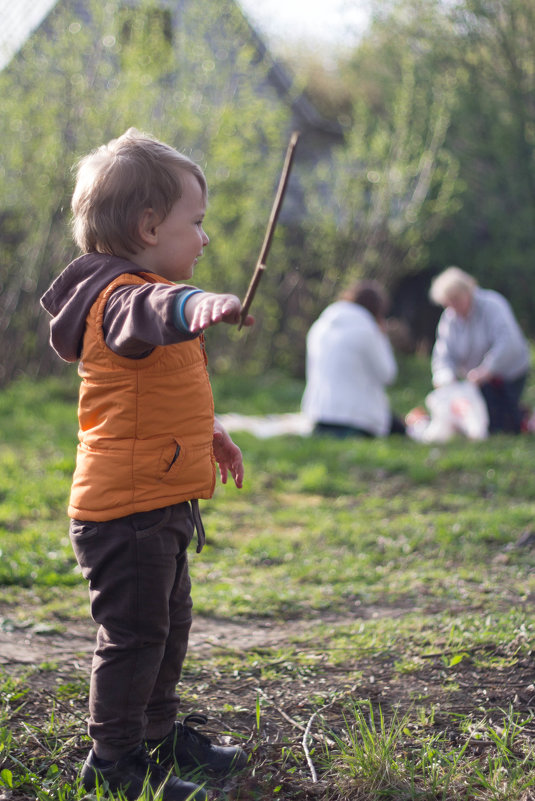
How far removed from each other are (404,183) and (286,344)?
3183 mm

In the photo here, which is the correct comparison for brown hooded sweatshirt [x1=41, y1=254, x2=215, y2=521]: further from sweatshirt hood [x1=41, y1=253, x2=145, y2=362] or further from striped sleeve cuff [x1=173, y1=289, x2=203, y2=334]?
striped sleeve cuff [x1=173, y1=289, x2=203, y2=334]

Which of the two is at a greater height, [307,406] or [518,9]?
[518,9]

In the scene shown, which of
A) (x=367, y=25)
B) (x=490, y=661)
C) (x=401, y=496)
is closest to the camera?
(x=490, y=661)

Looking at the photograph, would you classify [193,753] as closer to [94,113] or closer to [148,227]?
[148,227]

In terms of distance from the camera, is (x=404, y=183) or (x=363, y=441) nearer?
(x=363, y=441)

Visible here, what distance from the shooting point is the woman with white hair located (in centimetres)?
828

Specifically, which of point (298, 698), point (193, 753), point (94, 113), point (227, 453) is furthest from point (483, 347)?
point (193, 753)

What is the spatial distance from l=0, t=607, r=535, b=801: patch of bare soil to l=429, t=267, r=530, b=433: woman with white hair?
5.69 meters

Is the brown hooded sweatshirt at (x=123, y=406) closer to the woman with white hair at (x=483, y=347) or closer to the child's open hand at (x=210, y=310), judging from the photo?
the child's open hand at (x=210, y=310)

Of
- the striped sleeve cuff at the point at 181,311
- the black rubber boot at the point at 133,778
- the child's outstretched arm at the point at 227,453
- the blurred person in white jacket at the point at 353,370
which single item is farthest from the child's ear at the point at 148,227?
the blurred person in white jacket at the point at 353,370

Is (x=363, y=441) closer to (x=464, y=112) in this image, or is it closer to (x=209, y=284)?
(x=209, y=284)

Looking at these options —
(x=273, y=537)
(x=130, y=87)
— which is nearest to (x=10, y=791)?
(x=273, y=537)

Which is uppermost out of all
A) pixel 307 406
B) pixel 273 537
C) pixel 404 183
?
pixel 404 183

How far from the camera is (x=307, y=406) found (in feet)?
27.5
